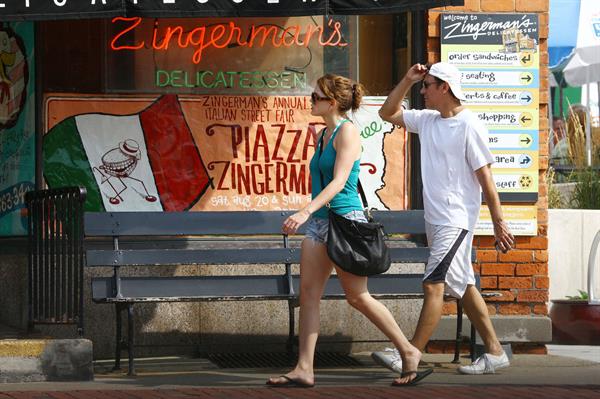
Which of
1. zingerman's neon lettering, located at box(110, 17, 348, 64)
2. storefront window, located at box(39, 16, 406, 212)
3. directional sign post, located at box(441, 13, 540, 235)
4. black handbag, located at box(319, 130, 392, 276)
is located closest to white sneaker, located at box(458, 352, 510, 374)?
black handbag, located at box(319, 130, 392, 276)

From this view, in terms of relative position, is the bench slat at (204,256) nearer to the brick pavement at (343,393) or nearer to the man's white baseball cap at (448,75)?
the brick pavement at (343,393)

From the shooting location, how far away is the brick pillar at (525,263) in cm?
1024

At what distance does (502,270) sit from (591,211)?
4.17m

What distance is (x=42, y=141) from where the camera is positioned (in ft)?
33.0

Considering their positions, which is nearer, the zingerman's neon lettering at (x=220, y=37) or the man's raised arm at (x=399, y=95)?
the man's raised arm at (x=399, y=95)

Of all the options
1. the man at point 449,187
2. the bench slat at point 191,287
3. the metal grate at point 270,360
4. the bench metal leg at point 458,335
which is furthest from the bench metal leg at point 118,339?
the bench metal leg at point 458,335

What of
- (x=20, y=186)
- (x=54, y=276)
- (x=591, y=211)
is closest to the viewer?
(x=54, y=276)

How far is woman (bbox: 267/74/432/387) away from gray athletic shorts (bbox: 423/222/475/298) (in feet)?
1.46

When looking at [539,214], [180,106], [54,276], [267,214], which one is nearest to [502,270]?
[539,214]

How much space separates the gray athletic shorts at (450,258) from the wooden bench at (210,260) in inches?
40.8

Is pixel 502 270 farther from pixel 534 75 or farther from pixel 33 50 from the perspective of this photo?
pixel 33 50

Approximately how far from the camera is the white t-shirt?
325 inches

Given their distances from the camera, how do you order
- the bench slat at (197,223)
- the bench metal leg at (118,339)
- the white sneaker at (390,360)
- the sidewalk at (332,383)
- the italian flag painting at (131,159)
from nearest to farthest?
the sidewalk at (332,383) < the white sneaker at (390,360) < the bench metal leg at (118,339) < the bench slat at (197,223) < the italian flag painting at (131,159)

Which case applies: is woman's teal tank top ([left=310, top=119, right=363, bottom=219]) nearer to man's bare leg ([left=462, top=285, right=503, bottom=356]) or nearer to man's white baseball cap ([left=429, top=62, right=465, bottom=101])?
man's white baseball cap ([left=429, top=62, right=465, bottom=101])
